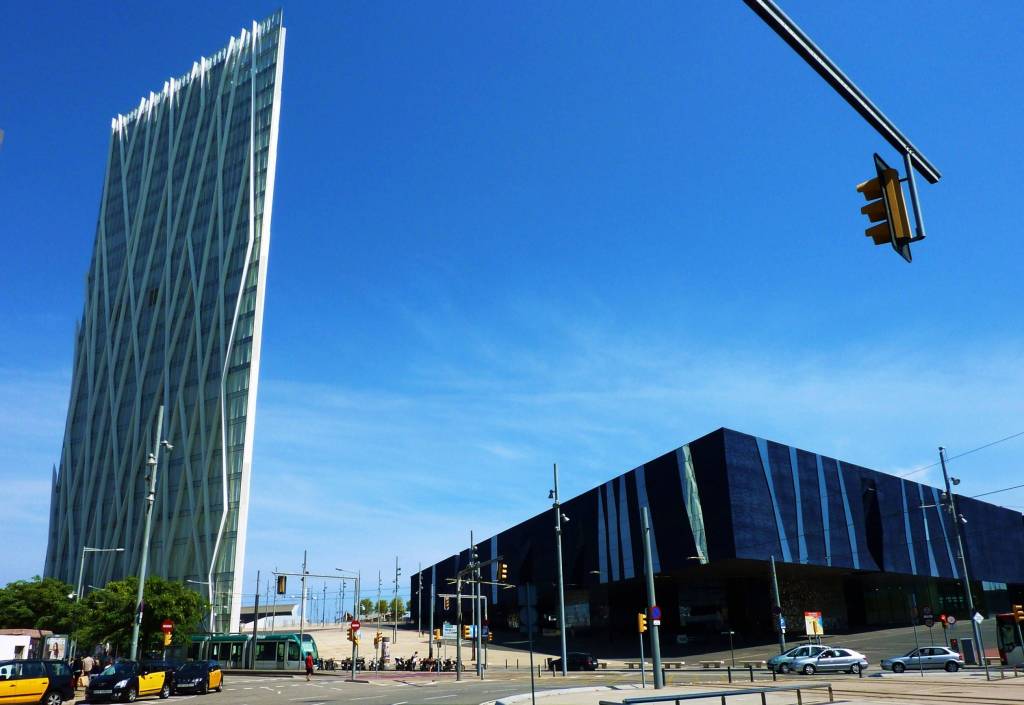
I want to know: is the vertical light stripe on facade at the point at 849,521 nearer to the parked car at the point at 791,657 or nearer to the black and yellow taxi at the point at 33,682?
the parked car at the point at 791,657

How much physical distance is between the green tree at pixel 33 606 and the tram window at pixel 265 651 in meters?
25.2

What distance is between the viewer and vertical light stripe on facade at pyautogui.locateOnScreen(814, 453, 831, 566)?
7369cm

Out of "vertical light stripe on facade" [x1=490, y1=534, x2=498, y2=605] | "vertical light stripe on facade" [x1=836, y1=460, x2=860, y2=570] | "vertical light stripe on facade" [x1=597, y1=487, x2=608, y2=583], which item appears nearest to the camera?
"vertical light stripe on facade" [x1=836, y1=460, x2=860, y2=570]

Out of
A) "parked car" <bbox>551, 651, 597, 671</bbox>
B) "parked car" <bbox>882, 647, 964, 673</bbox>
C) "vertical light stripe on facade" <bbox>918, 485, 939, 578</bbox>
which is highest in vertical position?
"vertical light stripe on facade" <bbox>918, 485, 939, 578</bbox>

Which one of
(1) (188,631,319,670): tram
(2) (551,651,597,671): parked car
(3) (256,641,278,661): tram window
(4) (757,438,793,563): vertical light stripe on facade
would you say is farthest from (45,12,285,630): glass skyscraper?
(4) (757,438,793,563): vertical light stripe on facade

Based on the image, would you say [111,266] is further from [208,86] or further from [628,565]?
[628,565]

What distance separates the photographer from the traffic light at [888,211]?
28.6 feet

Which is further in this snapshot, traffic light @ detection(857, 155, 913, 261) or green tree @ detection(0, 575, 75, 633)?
green tree @ detection(0, 575, 75, 633)

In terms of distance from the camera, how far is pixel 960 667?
4128 centimetres

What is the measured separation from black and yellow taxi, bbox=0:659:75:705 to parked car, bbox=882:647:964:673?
128 ft

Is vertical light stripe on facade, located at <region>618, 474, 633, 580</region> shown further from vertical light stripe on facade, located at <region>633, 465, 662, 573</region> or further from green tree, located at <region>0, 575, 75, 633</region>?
green tree, located at <region>0, 575, 75, 633</region>

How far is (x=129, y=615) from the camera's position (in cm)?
5891

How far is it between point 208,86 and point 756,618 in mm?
105303

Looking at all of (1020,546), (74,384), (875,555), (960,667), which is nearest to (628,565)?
(875,555)
